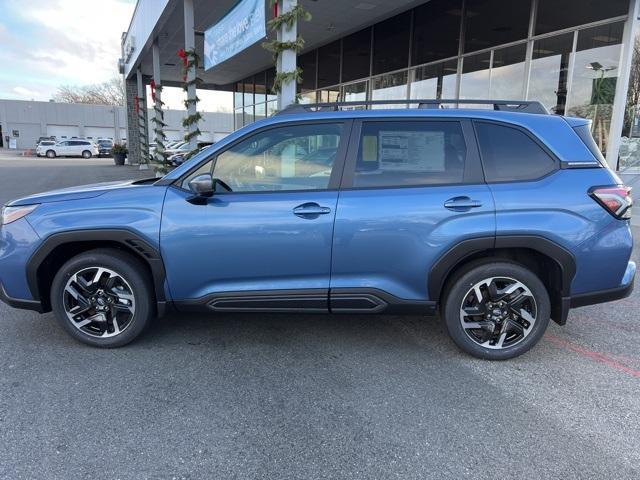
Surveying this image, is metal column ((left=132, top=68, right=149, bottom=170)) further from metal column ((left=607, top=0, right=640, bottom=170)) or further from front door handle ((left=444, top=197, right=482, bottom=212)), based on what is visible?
front door handle ((left=444, top=197, right=482, bottom=212))

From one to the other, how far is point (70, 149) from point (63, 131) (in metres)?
22.5

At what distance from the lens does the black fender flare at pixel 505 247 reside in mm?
3336

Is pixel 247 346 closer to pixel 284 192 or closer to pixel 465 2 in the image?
pixel 284 192

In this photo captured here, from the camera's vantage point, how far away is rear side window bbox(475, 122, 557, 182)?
3.43m

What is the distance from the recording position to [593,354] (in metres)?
3.77

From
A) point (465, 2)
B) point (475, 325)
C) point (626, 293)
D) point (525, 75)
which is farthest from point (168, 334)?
point (465, 2)

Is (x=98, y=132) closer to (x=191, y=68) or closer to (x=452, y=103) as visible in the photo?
(x=191, y=68)

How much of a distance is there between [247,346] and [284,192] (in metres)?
1.29

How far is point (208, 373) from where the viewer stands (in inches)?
132

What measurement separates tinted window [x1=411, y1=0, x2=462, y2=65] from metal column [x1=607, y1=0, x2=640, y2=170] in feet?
14.5

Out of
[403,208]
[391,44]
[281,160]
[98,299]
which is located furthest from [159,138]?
[403,208]

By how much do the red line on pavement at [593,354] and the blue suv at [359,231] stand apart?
1.76 ft

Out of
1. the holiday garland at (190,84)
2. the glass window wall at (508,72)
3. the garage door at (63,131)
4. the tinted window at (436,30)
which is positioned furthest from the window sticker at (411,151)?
the garage door at (63,131)

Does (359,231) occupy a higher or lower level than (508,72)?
lower
